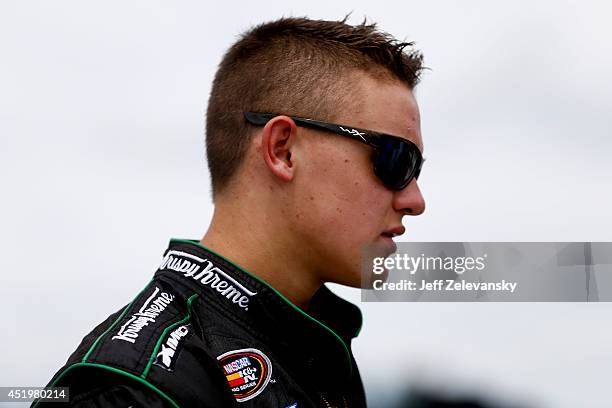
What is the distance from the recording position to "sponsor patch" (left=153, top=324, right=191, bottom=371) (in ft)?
10.3

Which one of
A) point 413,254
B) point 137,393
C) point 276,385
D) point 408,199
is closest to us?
point 137,393

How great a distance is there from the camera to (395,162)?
13.3 ft

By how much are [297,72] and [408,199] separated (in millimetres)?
905

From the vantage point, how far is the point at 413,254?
468cm

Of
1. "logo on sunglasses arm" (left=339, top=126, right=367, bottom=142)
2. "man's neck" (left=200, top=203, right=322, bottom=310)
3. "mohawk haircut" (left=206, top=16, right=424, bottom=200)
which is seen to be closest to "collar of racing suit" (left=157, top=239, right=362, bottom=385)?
"man's neck" (left=200, top=203, right=322, bottom=310)

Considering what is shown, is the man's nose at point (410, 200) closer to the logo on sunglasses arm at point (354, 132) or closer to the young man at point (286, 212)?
the young man at point (286, 212)

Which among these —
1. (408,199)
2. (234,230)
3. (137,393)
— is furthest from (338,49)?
(137,393)

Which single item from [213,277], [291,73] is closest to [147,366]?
[213,277]

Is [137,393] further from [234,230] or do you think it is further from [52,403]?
[234,230]

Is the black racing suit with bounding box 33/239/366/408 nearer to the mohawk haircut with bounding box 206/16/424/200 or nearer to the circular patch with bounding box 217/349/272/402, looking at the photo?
the circular patch with bounding box 217/349/272/402

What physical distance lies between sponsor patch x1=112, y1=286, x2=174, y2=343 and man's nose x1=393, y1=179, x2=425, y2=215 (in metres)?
1.30

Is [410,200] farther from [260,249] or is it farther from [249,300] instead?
[249,300]

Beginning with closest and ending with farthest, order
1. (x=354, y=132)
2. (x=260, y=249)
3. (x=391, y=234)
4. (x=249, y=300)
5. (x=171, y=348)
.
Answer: (x=171, y=348), (x=249, y=300), (x=260, y=249), (x=354, y=132), (x=391, y=234)

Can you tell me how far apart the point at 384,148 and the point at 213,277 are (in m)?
1.11
